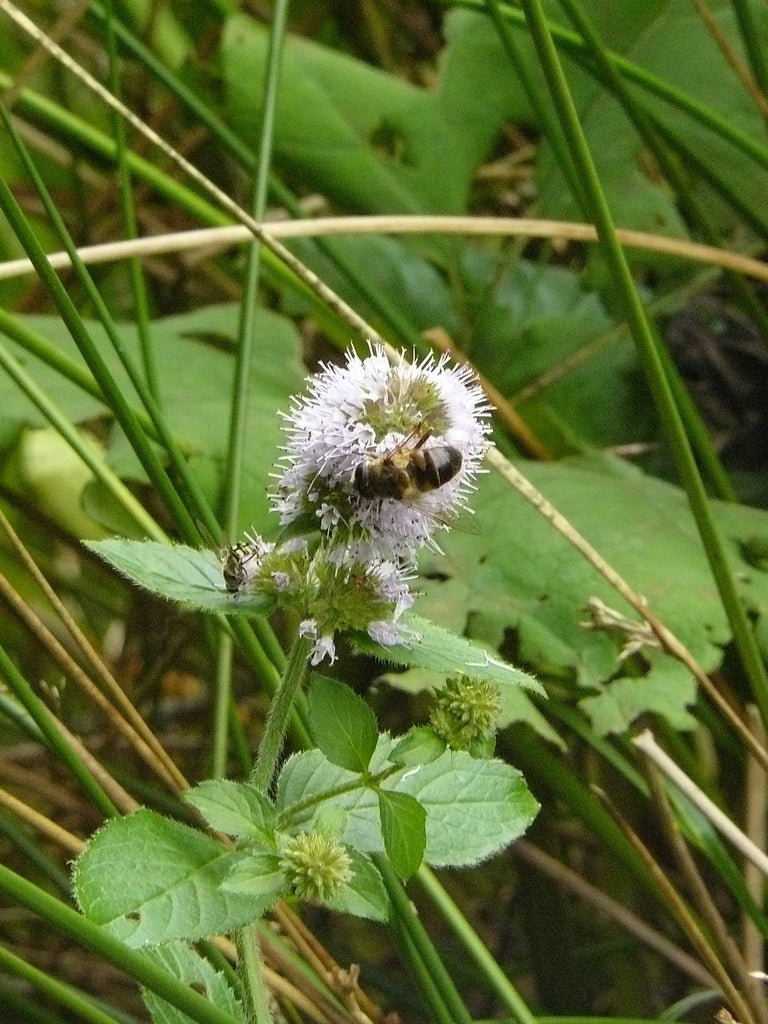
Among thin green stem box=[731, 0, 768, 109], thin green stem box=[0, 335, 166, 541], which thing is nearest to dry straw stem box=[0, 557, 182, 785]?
thin green stem box=[0, 335, 166, 541]

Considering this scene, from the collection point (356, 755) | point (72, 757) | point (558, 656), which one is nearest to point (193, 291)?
point (558, 656)

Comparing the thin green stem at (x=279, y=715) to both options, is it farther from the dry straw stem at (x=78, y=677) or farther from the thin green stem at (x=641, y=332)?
the thin green stem at (x=641, y=332)

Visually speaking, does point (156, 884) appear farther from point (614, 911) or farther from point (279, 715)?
point (614, 911)

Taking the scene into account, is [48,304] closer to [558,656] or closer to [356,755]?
[558,656]

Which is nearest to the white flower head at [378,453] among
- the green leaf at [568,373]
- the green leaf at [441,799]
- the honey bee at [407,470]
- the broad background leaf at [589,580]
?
the honey bee at [407,470]

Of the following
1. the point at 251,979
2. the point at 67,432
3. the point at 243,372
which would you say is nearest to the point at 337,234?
the point at 243,372

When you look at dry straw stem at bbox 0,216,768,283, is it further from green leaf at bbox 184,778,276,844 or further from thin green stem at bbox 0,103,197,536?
green leaf at bbox 184,778,276,844
